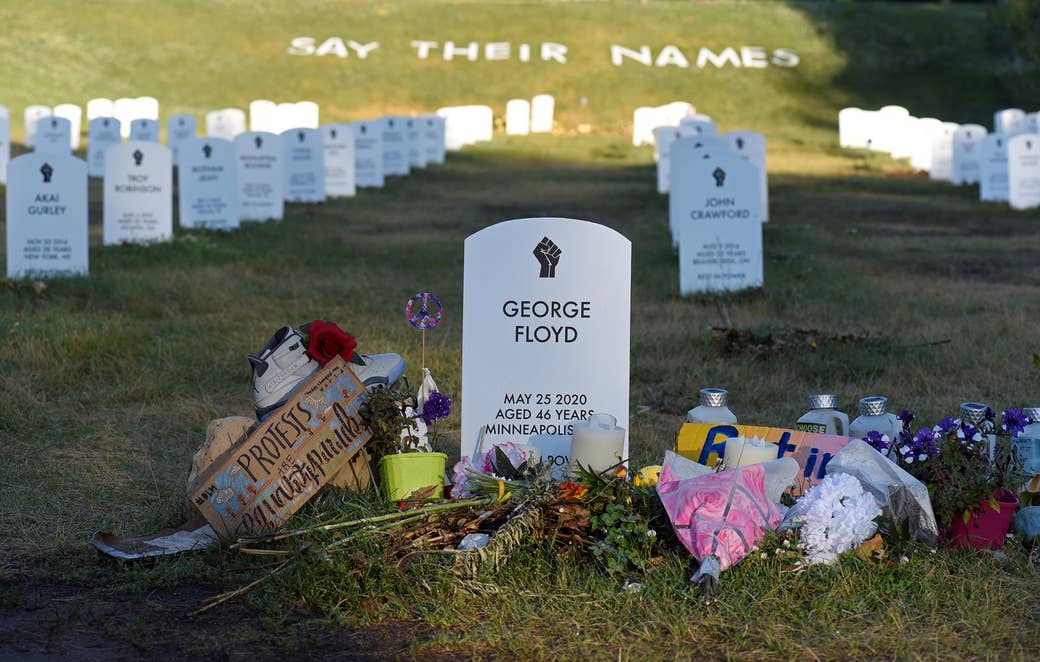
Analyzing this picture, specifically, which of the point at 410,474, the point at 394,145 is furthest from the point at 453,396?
the point at 394,145

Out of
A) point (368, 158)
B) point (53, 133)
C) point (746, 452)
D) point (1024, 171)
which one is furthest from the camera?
point (53, 133)

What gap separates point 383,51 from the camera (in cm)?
3872

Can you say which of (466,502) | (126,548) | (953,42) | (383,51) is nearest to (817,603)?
(466,502)

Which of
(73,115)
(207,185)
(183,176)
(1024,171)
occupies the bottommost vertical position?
(207,185)

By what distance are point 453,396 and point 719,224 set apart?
390 centimetres

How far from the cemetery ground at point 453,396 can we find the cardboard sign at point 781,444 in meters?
0.55

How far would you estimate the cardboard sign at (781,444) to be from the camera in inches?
175

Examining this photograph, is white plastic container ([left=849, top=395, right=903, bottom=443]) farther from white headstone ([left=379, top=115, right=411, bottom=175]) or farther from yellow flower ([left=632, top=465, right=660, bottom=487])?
white headstone ([left=379, top=115, right=411, bottom=175])

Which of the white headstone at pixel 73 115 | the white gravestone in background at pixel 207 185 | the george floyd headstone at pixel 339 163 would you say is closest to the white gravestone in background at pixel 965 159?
the george floyd headstone at pixel 339 163

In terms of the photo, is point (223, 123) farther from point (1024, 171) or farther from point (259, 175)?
point (1024, 171)

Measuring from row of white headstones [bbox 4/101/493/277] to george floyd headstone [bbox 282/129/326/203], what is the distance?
14mm

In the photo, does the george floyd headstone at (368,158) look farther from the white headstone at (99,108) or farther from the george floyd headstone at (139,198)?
the white headstone at (99,108)

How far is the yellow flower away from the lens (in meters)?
4.36

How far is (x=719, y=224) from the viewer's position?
9852 mm
